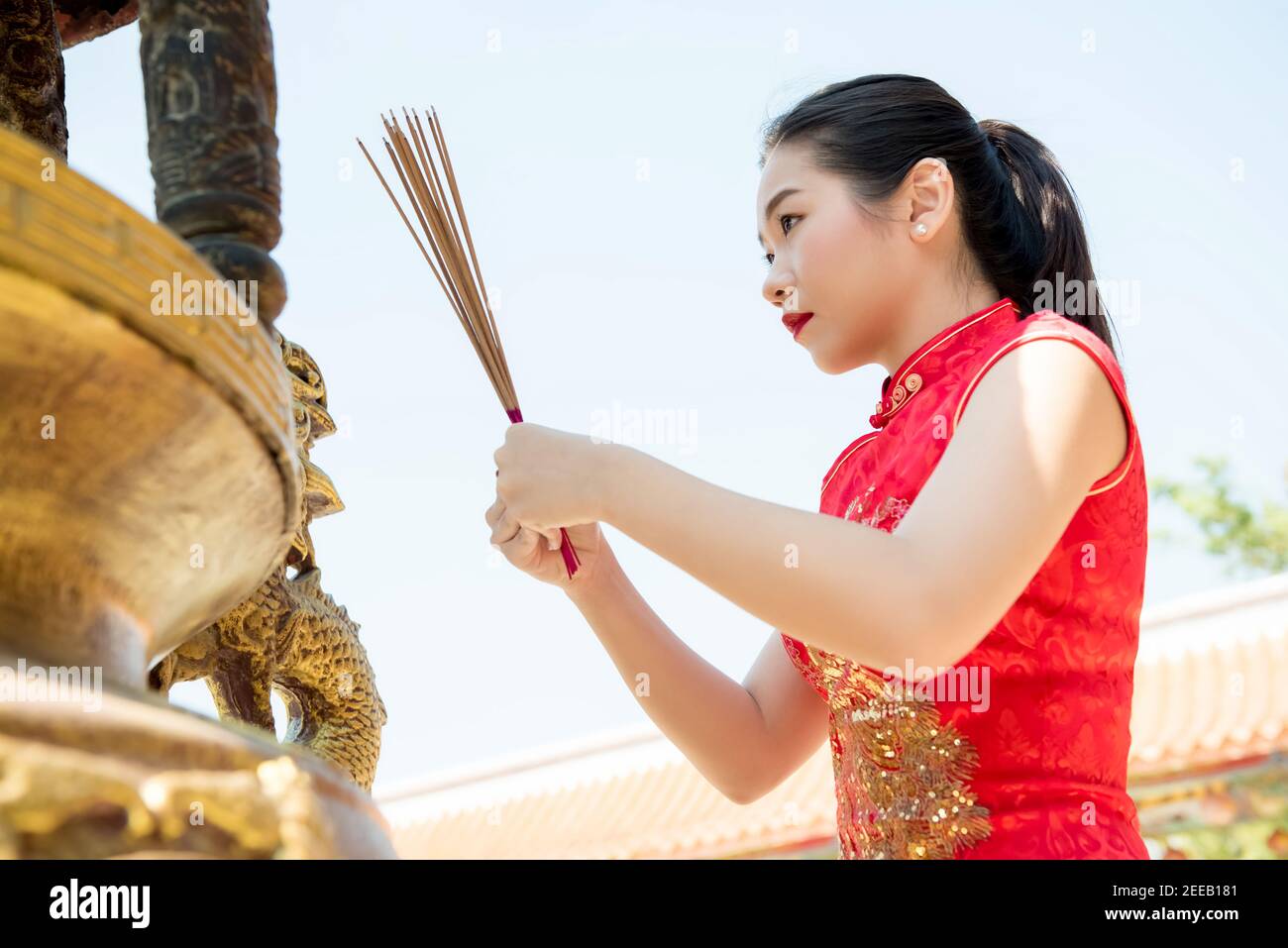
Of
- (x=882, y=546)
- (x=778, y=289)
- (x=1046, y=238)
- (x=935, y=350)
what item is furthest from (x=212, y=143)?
(x=1046, y=238)

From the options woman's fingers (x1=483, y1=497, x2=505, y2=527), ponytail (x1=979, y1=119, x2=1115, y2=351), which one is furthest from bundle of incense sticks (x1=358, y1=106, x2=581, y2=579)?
ponytail (x1=979, y1=119, x2=1115, y2=351)

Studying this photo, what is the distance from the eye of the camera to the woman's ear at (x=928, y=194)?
1.28m

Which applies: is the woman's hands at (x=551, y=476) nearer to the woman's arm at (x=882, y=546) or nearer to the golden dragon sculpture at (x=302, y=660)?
the woman's arm at (x=882, y=546)

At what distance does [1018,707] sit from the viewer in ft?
3.58

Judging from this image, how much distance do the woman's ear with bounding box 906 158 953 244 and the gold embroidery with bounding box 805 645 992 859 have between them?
0.41 m

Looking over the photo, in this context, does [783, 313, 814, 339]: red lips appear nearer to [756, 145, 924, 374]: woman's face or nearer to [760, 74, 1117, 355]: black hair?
[756, 145, 924, 374]: woman's face

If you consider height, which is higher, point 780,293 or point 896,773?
point 780,293

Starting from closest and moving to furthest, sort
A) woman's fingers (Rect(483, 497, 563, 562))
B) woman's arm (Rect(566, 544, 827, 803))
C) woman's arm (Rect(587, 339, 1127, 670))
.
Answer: woman's arm (Rect(587, 339, 1127, 670)) → woman's fingers (Rect(483, 497, 563, 562)) → woman's arm (Rect(566, 544, 827, 803))

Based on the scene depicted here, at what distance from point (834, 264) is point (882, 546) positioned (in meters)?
0.37

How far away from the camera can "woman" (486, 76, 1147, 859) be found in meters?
0.96

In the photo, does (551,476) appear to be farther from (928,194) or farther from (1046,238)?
(1046,238)

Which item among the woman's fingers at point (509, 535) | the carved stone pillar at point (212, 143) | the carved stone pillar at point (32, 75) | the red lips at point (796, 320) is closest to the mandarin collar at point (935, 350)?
the red lips at point (796, 320)

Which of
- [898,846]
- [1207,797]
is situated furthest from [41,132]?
[1207,797]

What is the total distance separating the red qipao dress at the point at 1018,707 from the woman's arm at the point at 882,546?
80mm
